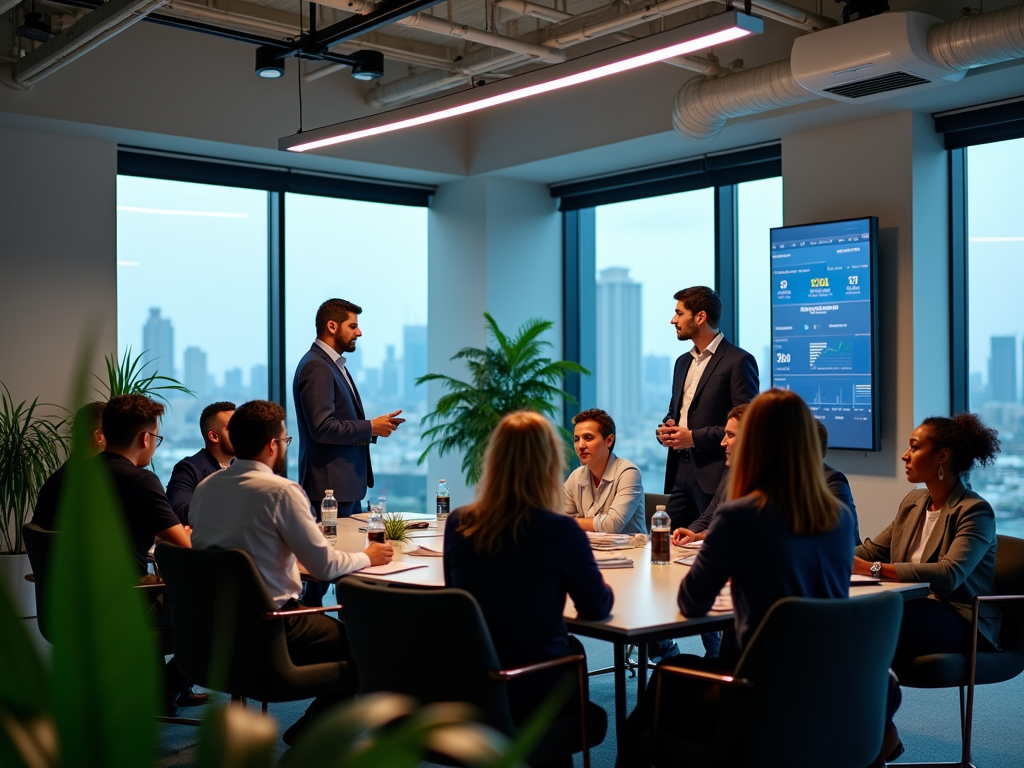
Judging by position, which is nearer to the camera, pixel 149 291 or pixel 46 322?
pixel 46 322

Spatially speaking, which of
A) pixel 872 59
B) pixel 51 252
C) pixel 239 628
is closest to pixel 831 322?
pixel 872 59

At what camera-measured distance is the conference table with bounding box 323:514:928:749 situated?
8.55ft

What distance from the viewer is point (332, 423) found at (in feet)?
16.3

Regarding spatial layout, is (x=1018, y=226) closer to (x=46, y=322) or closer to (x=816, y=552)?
(x=816, y=552)

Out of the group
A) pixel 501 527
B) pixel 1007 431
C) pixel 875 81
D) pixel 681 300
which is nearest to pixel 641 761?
pixel 501 527

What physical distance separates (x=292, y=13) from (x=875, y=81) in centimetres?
360

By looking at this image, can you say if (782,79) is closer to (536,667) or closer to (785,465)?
(785,465)

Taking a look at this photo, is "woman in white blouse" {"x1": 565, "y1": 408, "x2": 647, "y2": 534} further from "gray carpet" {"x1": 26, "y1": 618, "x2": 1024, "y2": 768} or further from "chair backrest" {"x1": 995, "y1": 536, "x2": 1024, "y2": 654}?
Answer: "chair backrest" {"x1": 995, "y1": 536, "x2": 1024, "y2": 654}

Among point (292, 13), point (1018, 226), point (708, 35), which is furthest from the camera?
point (292, 13)

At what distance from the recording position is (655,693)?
2598 millimetres

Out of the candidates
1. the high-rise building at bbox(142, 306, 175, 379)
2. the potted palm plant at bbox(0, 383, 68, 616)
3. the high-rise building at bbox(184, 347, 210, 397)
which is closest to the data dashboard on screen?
the high-rise building at bbox(184, 347, 210, 397)

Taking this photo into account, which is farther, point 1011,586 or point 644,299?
point 644,299

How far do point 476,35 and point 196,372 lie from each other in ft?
11.3

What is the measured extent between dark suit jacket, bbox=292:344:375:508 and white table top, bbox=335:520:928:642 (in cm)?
101
